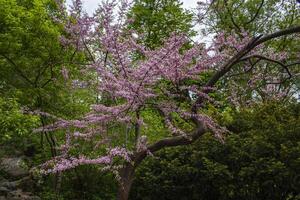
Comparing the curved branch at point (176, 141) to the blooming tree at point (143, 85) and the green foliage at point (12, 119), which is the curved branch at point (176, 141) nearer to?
the blooming tree at point (143, 85)

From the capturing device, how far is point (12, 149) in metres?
9.95

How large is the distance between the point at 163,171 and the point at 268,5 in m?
13.7

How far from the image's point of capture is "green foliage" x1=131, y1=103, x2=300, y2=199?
7.84m

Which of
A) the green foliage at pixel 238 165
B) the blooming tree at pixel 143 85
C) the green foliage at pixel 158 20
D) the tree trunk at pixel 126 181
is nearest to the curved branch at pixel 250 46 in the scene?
the blooming tree at pixel 143 85

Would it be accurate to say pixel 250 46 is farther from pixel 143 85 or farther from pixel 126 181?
pixel 126 181

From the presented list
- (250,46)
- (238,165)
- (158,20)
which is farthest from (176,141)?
(158,20)

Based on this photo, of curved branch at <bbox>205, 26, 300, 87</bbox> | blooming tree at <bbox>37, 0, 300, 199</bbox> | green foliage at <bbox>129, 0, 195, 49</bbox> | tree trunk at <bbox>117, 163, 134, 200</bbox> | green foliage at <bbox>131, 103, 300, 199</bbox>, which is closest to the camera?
blooming tree at <bbox>37, 0, 300, 199</bbox>

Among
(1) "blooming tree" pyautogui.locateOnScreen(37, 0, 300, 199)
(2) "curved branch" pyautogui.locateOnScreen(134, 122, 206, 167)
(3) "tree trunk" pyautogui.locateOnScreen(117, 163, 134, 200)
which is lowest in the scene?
(3) "tree trunk" pyautogui.locateOnScreen(117, 163, 134, 200)

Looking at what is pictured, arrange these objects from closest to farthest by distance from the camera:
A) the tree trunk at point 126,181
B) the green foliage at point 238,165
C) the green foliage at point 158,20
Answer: the tree trunk at point 126,181 → the green foliage at point 238,165 → the green foliage at point 158,20

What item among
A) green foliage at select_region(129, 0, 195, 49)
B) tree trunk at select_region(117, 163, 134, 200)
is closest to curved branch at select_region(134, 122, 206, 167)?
tree trunk at select_region(117, 163, 134, 200)

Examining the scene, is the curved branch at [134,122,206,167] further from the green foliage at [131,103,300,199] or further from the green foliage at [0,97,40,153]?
the green foliage at [0,97,40,153]

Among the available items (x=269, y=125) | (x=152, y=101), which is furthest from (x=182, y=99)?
(x=269, y=125)

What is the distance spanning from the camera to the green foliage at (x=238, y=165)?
784 centimetres

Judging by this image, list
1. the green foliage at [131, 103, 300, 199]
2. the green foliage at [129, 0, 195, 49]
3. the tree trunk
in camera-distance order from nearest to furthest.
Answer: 1. the tree trunk
2. the green foliage at [131, 103, 300, 199]
3. the green foliage at [129, 0, 195, 49]
